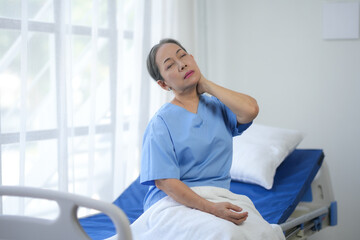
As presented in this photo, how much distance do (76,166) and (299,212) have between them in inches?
50.2

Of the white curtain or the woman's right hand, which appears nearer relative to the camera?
the woman's right hand

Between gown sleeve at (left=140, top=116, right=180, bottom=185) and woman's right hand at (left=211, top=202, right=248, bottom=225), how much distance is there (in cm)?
17

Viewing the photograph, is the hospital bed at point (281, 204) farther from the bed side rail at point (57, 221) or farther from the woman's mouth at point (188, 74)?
the woman's mouth at point (188, 74)

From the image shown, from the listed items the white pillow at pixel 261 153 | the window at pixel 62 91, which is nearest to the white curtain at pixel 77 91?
the window at pixel 62 91

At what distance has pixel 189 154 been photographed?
1729mm

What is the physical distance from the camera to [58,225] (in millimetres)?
1279

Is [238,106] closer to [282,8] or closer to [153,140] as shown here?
[153,140]

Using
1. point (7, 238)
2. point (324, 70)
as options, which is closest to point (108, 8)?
point (324, 70)

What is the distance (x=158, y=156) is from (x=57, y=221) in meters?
0.47

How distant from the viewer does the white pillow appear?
8.15 ft

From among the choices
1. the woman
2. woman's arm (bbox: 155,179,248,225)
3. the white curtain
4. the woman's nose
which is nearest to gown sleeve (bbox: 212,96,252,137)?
the woman

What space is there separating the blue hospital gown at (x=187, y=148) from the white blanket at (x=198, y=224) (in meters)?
0.06

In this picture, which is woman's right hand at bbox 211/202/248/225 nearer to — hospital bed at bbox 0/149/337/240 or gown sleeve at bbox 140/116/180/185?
gown sleeve at bbox 140/116/180/185

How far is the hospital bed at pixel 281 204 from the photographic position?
1.30m
